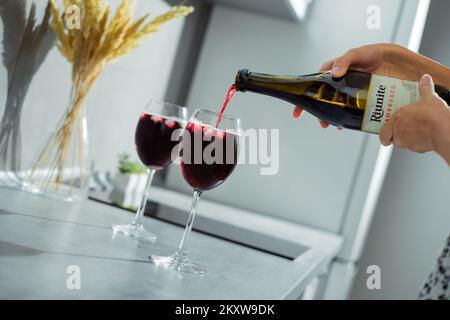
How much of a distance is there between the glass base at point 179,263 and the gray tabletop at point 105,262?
14mm

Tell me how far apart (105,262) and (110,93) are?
91cm

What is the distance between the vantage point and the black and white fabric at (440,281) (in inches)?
26.2

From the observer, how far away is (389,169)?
2.50 meters

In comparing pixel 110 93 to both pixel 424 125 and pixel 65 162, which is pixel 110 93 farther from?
pixel 424 125

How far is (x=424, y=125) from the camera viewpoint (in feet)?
2.67

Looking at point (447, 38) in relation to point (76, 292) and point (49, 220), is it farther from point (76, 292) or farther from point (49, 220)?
point (76, 292)

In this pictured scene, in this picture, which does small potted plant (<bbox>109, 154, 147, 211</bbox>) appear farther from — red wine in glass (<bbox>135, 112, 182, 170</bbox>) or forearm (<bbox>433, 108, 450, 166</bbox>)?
forearm (<bbox>433, 108, 450, 166</bbox>)

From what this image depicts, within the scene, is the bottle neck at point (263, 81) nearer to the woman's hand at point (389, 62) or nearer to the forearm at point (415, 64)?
the woman's hand at point (389, 62)

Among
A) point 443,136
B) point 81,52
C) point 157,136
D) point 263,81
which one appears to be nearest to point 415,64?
point 263,81

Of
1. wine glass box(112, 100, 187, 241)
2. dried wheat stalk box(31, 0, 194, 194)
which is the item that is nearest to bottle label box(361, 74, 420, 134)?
wine glass box(112, 100, 187, 241)

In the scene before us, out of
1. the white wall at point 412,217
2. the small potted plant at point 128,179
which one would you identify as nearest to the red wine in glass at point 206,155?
the small potted plant at point 128,179

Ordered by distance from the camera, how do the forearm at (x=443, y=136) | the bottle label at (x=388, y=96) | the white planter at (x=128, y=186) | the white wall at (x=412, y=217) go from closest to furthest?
the forearm at (x=443, y=136) < the bottle label at (x=388, y=96) < the white planter at (x=128, y=186) < the white wall at (x=412, y=217)

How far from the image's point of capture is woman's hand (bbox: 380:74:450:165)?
779 mm
